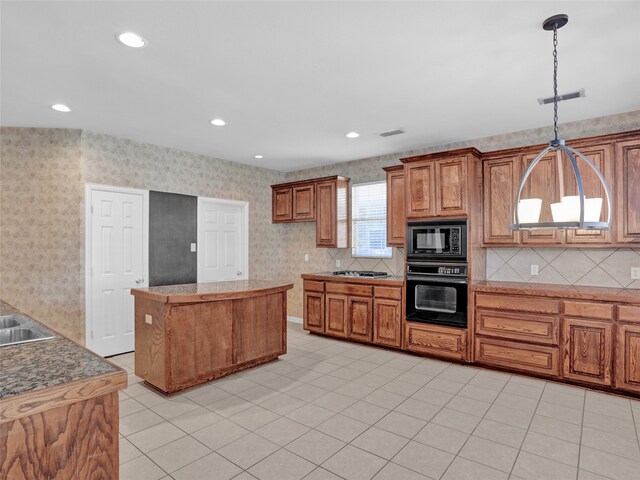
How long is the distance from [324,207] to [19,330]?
13.5 feet

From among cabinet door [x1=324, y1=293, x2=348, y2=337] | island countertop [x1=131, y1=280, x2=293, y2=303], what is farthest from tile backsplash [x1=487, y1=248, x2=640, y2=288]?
island countertop [x1=131, y1=280, x2=293, y2=303]

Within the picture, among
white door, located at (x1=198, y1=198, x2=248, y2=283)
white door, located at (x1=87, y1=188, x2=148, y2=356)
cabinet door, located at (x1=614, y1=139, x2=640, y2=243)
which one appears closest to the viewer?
cabinet door, located at (x1=614, y1=139, x2=640, y2=243)

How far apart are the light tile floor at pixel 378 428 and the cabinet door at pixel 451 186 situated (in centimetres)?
179

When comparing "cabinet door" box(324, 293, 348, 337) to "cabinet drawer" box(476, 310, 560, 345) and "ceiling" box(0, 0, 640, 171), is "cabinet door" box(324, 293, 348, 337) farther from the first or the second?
"ceiling" box(0, 0, 640, 171)

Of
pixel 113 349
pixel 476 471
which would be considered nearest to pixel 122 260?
pixel 113 349

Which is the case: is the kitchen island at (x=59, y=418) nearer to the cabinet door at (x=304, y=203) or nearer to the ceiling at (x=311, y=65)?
the ceiling at (x=311, y=65)

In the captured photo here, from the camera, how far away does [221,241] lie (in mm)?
5719

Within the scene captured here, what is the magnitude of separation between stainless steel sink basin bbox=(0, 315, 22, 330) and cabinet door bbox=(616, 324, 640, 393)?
4.74 metres

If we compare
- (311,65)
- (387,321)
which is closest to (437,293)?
(387,321)

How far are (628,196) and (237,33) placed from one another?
374 centimetres

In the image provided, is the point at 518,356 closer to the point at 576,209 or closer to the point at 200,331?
the point at 576,209

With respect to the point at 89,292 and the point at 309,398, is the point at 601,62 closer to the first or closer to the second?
the point at 309,398

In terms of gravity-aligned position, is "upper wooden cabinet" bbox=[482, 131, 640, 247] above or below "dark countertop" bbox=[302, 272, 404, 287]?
above

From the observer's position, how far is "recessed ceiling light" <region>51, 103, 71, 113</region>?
3484 millimetres
